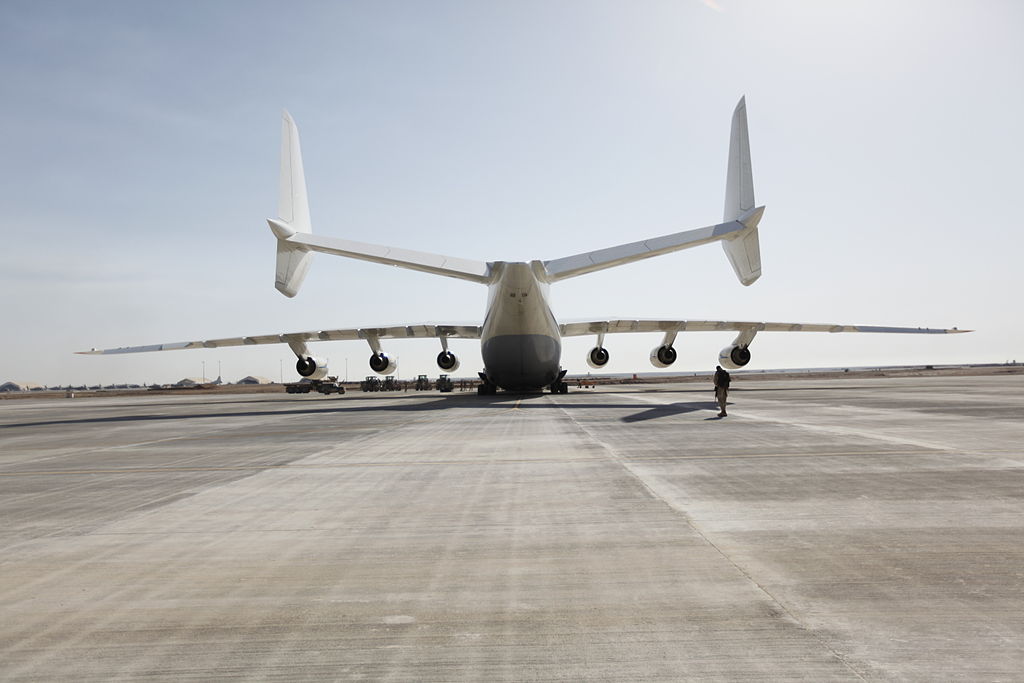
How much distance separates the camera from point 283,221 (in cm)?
2025

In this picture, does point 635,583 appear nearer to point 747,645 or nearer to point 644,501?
point 747,645

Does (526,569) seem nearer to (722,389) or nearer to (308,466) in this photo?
(308,466)

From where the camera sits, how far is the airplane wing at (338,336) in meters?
30.0

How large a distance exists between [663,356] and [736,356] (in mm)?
3800

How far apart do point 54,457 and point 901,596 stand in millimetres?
11605

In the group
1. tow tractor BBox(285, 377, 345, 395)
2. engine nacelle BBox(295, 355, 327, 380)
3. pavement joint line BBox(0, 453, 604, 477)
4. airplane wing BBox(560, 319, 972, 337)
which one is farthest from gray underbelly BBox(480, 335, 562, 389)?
tow tractor BBox(285, 377, 345, 395)

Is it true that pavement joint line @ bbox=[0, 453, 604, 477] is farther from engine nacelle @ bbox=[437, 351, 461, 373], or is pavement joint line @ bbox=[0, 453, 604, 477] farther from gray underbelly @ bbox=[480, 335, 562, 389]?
engine nacelle @ bbox=[437, 351, 461, 373]

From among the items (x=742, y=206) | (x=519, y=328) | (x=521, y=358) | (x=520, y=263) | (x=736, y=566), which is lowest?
(x=736, y=566)

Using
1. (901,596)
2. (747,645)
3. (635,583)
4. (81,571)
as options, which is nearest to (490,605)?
(635,583)

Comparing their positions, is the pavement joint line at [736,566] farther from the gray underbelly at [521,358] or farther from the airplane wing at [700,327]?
the airplane wing at [700,327]

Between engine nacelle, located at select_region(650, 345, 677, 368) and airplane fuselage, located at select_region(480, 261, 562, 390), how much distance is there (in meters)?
9.85

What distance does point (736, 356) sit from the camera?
31109mm

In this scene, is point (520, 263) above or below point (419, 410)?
above

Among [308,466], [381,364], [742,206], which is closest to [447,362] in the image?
[381,364]
